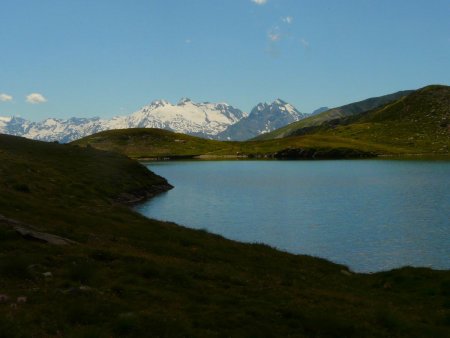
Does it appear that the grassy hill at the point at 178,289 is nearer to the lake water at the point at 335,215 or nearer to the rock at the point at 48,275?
the rock at the point at 48,275

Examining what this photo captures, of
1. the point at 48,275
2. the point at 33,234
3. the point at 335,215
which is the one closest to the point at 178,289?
the point at 48,275

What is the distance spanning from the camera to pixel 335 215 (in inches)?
2933

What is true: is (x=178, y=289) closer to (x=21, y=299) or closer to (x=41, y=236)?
(x=21, y=299)

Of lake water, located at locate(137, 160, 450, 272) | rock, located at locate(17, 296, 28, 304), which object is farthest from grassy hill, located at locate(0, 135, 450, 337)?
lake water, located at locate(137, 160, 450, 272)

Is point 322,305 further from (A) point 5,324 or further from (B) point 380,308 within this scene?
(A) point 5,324

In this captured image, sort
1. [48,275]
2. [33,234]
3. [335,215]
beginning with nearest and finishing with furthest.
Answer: [48,275]
[33,234]
[335,215]

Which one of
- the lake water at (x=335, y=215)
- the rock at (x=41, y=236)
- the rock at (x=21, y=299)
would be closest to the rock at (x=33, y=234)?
the rock at (x=41, y=236)

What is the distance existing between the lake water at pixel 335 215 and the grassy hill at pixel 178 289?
460 inches

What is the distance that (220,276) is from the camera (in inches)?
1064

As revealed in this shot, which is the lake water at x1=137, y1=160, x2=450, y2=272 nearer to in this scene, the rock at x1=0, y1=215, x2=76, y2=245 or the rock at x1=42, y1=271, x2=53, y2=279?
the rock at x1=0, y1=215, x2=76, y2=245

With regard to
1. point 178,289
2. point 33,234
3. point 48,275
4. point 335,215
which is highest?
point 33,234

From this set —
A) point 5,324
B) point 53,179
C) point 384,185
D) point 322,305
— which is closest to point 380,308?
point 322,305

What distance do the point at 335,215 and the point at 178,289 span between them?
55246mm

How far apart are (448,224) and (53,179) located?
64.3 meters
